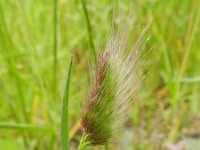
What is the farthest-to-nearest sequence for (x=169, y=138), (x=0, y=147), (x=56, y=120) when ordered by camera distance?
(x=169, y=138), (x=56, y=120), (x=0, y=147)

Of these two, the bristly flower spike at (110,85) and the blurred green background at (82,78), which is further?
the blurred green background at (82,78)

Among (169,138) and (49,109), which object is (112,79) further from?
(169,138)

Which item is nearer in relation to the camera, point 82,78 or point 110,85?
point 110,85

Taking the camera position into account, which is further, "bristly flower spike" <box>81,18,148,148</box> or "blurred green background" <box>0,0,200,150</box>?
"blurred green background" <box>0,0,200,150</box>

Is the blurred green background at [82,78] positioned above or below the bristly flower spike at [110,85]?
below

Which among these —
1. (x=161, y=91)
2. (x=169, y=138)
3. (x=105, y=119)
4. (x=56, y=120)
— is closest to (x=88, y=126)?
(x=105, y=119)
